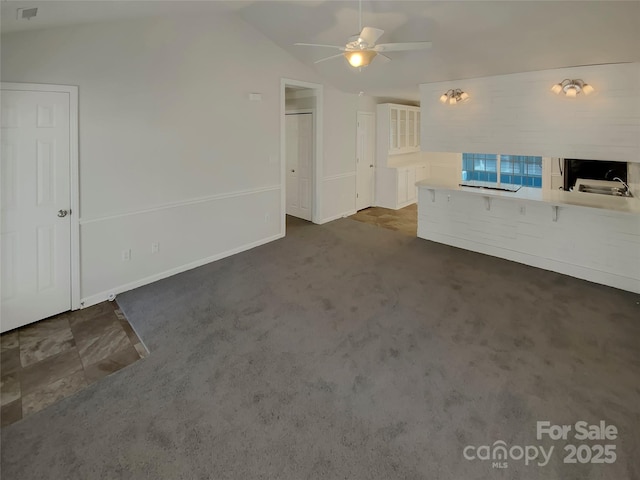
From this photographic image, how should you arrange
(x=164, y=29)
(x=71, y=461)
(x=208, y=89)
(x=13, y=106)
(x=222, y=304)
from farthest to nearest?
1. (x=208, y=89)
2. (x=164, y=29)
3. (x=222, y=304)
4. (x=13, y=106)
5. (x=71, y=461)

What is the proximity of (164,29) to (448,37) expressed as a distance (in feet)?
10.2

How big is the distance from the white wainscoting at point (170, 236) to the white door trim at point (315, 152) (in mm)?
150

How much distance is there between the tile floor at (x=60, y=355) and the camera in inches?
94.0

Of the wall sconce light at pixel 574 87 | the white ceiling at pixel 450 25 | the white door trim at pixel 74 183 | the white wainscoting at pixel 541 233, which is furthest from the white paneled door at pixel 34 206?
the wall sconce light at pixel 574 87

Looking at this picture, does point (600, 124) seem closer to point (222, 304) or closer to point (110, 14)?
point (222, 304)

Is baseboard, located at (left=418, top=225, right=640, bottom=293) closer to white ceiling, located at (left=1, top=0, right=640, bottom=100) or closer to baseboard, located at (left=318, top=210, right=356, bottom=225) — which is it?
baseboard, located at (left=318, top=210, right=356, bottom=225)

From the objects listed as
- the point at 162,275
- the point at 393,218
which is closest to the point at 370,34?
the point at 162,275

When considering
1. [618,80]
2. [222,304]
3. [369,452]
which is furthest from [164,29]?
[618,80]

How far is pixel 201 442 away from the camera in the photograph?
78.6 inches

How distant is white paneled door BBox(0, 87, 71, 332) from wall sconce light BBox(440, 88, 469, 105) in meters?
4.70

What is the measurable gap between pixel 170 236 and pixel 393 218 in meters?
4.29

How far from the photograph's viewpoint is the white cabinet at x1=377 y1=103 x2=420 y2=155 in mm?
7492

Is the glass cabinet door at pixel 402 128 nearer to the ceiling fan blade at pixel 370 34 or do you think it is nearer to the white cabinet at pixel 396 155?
the white cabinet at pixel 396 155

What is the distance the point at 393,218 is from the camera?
712 cm
